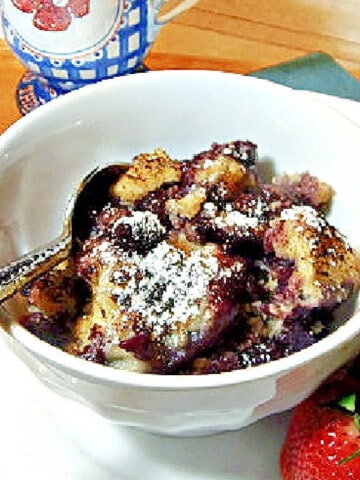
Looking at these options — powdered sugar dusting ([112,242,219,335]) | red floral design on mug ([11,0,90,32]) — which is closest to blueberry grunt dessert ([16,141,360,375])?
powdered sugar dusting ([112,242,219,335])

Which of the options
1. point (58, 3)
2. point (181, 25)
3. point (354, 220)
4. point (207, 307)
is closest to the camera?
point (207, 307)

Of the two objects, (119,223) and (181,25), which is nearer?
(119,223)

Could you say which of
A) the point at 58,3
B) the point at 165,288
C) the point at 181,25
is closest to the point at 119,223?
the point at 165,288

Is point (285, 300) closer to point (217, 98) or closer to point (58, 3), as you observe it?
point (217, 98)

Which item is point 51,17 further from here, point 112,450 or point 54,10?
point 112,450

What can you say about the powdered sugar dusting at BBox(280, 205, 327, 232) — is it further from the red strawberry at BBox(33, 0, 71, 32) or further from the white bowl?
the red strawberry at BBox(33, 0, 71, 32)

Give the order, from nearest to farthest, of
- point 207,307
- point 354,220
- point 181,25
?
point 207,307
point 354,220
point 181,25

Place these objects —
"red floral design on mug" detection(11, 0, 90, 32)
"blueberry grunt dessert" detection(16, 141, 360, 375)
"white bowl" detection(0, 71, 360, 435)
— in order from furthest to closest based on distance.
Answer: "red floral design on mug" detection(11, 0, 90, 32), "white bowl" detection(0, 71, 360, 435), "blueberry grunt dessert" detection(16, 141, 360, 375)

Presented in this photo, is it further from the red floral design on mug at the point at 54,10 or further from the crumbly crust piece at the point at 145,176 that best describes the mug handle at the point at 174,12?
the crumbly crust piece at the point at 145,176

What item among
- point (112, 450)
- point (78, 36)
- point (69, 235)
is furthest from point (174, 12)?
point (112, 450)
